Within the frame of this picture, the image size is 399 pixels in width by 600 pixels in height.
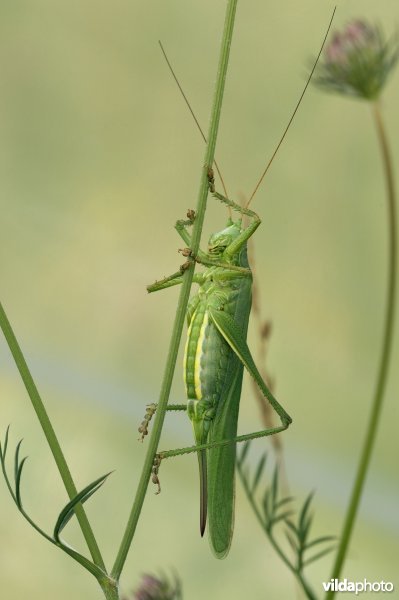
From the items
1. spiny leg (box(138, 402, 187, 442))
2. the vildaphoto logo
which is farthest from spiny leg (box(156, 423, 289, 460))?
the vildaphoto logo

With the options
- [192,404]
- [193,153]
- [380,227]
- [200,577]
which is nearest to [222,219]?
[193,153]

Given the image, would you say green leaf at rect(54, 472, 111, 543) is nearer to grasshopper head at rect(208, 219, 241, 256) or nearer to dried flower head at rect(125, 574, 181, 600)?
dried flower head at rect(125, 574, 181, 600)

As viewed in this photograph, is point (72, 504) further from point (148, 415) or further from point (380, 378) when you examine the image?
point (148, 415)

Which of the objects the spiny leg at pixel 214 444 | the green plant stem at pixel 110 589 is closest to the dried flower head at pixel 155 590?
the green plant stem at pixel 110 589

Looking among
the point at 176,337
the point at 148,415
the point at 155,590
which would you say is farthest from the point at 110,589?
the point at 148,415

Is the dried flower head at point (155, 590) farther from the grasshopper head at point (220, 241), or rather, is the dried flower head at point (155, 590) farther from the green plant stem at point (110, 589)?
the grasshopper head at point (220, 241)
